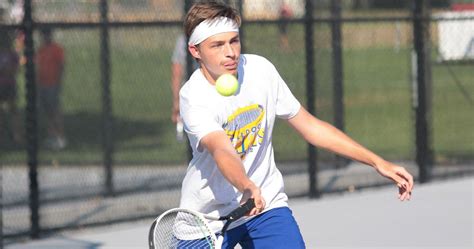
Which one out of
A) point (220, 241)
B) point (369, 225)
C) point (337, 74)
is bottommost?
point (369, 225)

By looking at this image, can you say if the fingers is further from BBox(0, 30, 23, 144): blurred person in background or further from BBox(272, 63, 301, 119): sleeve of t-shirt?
BBox(0, 30, 23, 144): blurred person in background

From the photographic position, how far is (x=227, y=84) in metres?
5.00

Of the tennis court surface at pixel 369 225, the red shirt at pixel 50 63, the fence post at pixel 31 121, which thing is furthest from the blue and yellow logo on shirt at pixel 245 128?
the red shirt at pixel 50 63

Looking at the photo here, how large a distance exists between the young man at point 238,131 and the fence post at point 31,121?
162 inches

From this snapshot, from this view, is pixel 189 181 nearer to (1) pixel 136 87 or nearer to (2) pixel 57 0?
(2) pixel 57 0

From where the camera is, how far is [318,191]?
37.7 ft

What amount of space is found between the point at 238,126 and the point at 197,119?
0.20 meters

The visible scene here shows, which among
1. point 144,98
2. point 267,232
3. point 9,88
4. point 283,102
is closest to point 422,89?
point 144,98

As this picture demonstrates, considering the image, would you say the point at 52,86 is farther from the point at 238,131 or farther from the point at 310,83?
the point at 238,131

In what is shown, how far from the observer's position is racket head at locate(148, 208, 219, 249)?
4.79 metres

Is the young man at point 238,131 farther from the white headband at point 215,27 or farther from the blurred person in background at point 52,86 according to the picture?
the blurred person in background at point 52,86

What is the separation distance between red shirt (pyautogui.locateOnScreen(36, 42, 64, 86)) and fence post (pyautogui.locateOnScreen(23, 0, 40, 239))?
3.64 feet

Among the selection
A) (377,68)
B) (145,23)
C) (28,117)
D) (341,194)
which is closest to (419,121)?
(341,194)

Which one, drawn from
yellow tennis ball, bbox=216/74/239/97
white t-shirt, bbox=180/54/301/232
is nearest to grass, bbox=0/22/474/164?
white t-shirt, bbox=180/54/301/232
